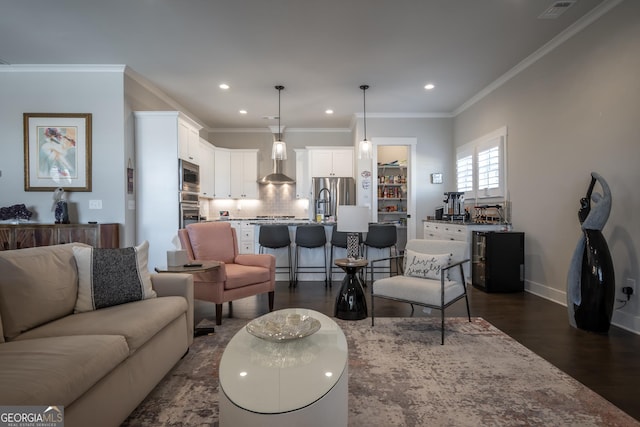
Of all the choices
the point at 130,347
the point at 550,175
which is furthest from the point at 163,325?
the point at 550,175

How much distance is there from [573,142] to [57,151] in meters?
6.32

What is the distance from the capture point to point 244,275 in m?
3.23

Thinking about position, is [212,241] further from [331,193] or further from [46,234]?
[331,193]

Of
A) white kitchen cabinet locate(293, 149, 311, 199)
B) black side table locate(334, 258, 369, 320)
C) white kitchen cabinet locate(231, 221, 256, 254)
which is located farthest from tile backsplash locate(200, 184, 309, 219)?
black side table locate(334, 258, 369, 320)

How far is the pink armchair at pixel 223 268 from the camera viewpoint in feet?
10.0

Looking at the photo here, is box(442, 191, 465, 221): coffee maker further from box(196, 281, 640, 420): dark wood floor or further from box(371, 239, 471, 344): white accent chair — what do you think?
box(371, 239, 471, 344): white accent chair

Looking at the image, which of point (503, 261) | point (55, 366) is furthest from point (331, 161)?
point (55, 366)

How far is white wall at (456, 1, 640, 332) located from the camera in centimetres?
286

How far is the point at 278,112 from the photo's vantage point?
636 cm

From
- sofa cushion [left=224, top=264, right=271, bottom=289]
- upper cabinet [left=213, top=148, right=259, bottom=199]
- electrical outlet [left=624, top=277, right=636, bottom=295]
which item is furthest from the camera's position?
upper cabinet [left=213, top=148, right=259, bottom=199]

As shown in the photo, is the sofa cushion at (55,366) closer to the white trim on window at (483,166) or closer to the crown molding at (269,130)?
the white trim on window at (483,166)

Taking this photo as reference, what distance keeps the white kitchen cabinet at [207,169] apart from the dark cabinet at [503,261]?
4.90m

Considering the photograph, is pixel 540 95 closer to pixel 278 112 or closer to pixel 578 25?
pixel 578 25

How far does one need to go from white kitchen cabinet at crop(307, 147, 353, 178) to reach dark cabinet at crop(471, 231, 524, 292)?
11.4 ft
